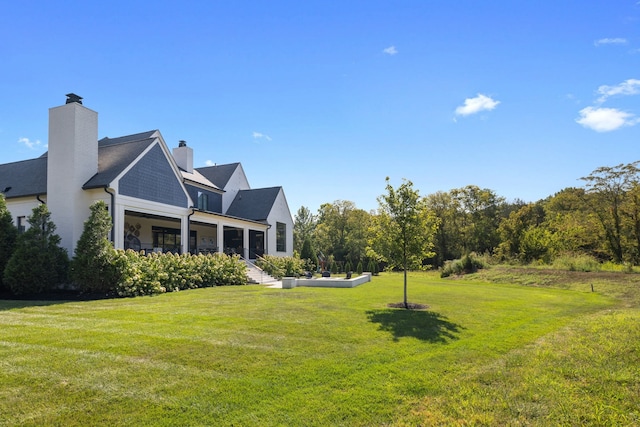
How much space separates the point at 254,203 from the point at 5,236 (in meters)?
17.9

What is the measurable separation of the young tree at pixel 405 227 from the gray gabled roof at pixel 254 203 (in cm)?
1870

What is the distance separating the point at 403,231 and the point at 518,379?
6.72m

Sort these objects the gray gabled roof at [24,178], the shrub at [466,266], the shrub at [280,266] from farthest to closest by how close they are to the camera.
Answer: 1. the shrub at [466,266]
2. the shrub at [280,266]
3. the gray gabled roof at [24,178]

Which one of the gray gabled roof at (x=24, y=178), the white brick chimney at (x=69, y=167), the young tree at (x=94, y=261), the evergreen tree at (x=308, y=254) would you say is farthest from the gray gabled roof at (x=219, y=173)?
the young tree at (x=94, y=261)

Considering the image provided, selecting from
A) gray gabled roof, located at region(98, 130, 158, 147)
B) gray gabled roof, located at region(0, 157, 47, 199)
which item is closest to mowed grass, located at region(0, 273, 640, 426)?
gray gabled roof, located at region(0, 157, 47, 199)

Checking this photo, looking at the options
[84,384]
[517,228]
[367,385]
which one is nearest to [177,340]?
[84,384]

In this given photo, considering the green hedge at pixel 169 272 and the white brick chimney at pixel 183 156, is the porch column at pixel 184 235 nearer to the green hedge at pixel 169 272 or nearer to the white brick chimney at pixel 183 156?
the green hedge at pixel 169 272

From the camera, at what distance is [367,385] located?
4.63m

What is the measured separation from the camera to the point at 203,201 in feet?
87.6

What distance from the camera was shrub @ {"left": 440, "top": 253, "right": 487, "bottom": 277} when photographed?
2714cm

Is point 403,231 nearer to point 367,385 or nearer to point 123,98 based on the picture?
point 367,385

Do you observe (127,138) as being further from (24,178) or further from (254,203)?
(254,203)

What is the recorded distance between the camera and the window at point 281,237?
31.3 metres

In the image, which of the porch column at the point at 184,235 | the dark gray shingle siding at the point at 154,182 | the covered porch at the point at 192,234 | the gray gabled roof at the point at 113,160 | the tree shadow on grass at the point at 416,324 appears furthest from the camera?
the covered porch at the point at 192,234
